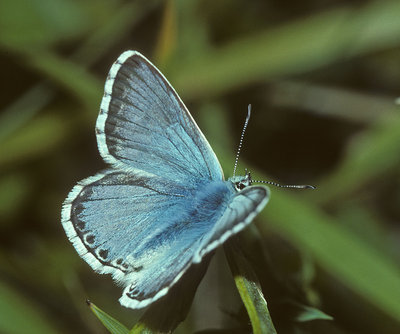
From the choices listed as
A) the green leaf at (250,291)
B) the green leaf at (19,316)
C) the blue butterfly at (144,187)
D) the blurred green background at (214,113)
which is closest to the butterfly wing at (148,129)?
the blue butterfly at (144,187)

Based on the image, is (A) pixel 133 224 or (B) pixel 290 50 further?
(B) pixel 290 50

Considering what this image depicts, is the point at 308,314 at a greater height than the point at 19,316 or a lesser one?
lesser

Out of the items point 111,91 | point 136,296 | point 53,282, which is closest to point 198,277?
point 136,296

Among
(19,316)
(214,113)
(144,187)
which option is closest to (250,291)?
(144,187)

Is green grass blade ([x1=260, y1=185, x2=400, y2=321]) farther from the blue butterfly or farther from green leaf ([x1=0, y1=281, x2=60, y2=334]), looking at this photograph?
green leaf ([x1=0, y1=281, x2=60, y2=334])

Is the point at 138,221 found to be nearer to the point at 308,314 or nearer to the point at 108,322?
the point at 108,322

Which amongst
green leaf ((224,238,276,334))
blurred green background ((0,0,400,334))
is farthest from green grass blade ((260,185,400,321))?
green leaf ((224,238,276,334))
